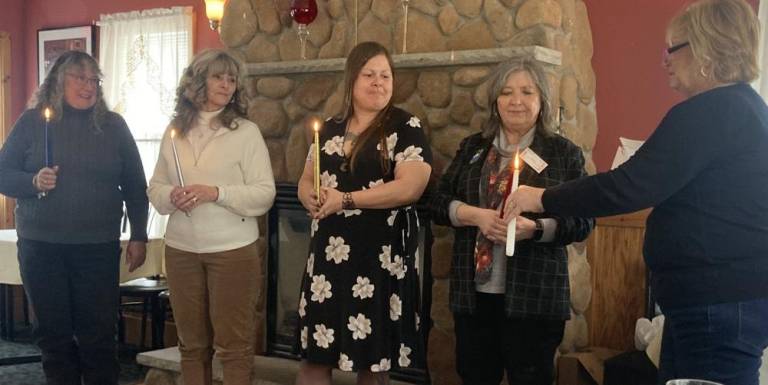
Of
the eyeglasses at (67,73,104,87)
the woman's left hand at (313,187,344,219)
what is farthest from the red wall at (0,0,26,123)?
the woman's left hand at (313,187,344,219)

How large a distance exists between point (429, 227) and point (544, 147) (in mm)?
837

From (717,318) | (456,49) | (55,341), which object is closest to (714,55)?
(717,318)

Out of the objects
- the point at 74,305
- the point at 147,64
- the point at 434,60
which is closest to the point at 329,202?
the point at 434,60

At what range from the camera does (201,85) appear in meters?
2.69

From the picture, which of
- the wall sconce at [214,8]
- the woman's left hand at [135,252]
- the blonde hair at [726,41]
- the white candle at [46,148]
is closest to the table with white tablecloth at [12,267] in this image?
the woman's left hand at [135,252]

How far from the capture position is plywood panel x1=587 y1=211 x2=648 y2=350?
2977 mm

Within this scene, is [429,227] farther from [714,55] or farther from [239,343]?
[714,55]

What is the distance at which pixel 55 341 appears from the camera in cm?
290

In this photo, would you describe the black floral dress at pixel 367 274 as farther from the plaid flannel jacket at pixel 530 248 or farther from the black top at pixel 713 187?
the black top at pixel 713 187

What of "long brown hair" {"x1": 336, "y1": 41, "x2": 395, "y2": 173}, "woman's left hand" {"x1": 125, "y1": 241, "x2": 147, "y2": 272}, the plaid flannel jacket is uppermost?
"long brown hair" {"x1": 336, "y1": 41, "x2": 395, "y2": 173}

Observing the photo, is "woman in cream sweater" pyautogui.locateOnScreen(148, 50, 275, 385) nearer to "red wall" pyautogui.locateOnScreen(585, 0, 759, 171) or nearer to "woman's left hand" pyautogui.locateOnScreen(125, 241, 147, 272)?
"woman's left hand" pyautogui.locateOnScreen(125, 241, 147, 272)

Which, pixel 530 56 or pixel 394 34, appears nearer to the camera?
pixel 530 56

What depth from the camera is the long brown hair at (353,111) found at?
2453 millimetres

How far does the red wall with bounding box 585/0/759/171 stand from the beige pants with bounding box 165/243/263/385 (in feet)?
5.05
